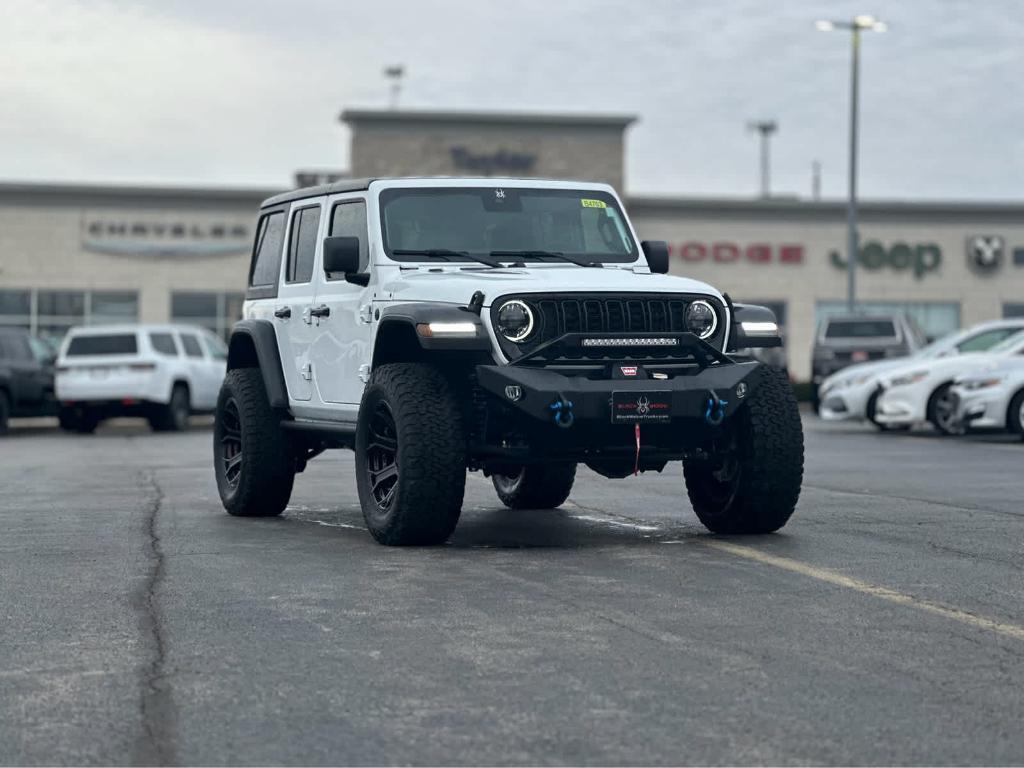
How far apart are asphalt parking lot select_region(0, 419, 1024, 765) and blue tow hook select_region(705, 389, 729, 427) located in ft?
2.16

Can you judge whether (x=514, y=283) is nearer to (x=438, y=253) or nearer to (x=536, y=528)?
(x=438, y=253)

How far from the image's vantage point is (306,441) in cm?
1188

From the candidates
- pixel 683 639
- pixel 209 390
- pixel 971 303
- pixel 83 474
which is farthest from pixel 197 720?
pixel 971 303

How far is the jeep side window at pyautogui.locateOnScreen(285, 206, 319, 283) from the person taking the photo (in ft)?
38.1

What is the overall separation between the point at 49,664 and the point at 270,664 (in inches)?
29.2

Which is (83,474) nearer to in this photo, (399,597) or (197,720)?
(399,597)

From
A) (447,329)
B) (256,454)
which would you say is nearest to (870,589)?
(447,329)

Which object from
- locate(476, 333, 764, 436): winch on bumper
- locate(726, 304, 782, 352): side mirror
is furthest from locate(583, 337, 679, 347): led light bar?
locate(726, 304, 782, 352): side mirror

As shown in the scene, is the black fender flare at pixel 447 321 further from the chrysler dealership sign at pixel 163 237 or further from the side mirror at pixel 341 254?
the chrysler dealership sign at pixel 163 237

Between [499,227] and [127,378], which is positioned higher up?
[499,227]

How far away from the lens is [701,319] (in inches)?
391

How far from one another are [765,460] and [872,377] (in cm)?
1526

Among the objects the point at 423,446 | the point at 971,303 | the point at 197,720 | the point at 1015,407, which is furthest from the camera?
the point at 971,303

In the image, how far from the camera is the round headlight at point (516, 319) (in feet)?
31.1
